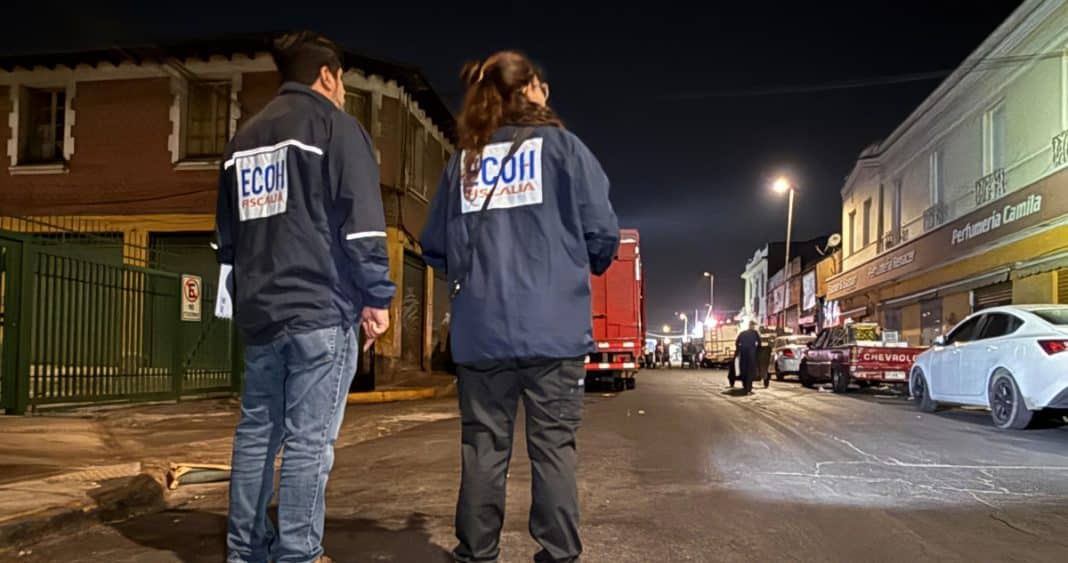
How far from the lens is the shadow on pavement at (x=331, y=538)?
3.88m

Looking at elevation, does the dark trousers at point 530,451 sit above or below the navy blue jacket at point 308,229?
below

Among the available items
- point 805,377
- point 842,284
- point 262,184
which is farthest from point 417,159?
point 842,284

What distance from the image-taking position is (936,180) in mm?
24672

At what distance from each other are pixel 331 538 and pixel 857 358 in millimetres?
15084

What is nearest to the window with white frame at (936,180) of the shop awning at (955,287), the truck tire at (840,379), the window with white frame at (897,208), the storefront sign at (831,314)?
the shop awning at (955,287)

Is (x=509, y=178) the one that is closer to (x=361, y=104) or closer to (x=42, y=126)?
(x=361, y=104)

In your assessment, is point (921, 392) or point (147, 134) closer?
point (921, 392)

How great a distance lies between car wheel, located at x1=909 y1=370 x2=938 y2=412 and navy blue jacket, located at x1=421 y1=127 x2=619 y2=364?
36.8ft

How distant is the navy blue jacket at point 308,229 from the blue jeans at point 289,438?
94 mm

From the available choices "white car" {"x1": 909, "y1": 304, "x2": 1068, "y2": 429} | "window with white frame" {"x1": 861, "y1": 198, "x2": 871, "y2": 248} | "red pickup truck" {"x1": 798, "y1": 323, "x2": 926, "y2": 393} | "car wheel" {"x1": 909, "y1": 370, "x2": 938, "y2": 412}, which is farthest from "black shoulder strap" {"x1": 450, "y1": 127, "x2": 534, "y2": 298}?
"window with white frame" {"x1": 861, "y1": 198, "x2": 871, "y2": 248}

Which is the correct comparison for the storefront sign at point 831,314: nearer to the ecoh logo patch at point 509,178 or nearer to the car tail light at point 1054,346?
the car tail light at point 1054,346

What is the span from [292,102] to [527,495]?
303 cm

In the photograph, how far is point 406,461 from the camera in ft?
22.9

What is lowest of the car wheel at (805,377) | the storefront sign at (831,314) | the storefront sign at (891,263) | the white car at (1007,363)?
the car wheel at (805,377)
